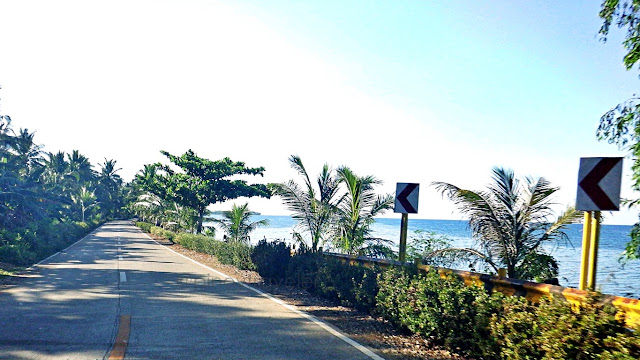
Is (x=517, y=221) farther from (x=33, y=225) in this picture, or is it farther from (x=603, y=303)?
(x=33, y=225)

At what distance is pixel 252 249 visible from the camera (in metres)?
15.5

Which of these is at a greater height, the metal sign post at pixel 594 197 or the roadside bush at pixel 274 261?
the metal sign post at pixel 594 197

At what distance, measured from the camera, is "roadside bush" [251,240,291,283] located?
43.3 ft

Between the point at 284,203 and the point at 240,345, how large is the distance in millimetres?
9565

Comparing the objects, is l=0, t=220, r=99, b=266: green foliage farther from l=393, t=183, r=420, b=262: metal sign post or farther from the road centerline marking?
l=393, t=183, r=420, b=262: metal sign post

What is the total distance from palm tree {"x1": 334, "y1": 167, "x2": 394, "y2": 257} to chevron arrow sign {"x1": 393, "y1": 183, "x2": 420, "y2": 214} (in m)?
5.87

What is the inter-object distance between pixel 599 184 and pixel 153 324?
6526mm

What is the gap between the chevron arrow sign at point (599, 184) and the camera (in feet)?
17.2

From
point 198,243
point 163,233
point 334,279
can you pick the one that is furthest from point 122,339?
point 163,233

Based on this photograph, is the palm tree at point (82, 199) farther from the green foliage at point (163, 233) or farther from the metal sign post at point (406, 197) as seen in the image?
the metal sign post at point (406, 197)

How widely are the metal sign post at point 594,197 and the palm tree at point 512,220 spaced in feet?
12.4

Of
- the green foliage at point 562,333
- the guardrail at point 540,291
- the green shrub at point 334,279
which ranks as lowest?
the green shrub at point 334,279

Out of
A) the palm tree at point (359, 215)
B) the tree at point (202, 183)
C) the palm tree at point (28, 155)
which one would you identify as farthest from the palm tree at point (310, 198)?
the palm tree at point (28, 155)

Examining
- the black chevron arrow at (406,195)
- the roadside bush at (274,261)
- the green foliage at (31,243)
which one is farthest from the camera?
the green foliage at (31,243)
